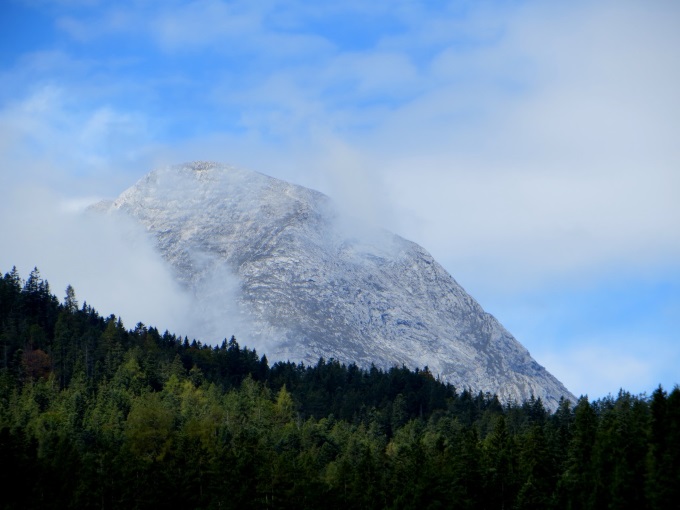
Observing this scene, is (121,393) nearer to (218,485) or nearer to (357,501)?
(218,485)

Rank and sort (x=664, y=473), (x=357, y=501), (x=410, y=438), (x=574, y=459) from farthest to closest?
1. (x=410, y=438)
2. (x=357, y=501)
3. (x=574, y=459)
4. (x=664, y=473)

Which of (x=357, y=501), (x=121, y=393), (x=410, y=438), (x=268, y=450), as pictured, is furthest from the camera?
(x=121, y=393)

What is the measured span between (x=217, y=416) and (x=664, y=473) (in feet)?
345

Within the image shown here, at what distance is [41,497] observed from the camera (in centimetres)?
11969

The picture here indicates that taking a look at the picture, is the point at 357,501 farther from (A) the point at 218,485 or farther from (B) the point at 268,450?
(B) the point at 268,450

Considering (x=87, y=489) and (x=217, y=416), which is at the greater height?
(x=217, y=416)

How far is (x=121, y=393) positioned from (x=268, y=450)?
47111mm

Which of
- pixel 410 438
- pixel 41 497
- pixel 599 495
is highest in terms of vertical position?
pixel 410 438

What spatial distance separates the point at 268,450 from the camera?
480ft

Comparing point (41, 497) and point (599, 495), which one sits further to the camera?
point (41, 497)

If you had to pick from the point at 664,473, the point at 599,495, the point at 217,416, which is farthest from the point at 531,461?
the point at 217,416

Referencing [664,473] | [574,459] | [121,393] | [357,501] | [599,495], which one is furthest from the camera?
[121,393]

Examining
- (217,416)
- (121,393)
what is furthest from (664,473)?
(121,393)

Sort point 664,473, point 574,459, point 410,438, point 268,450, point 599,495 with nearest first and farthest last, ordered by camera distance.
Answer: point 664,473 < point 599,495 < point 574,459 < point 268,450 < point 410,438
